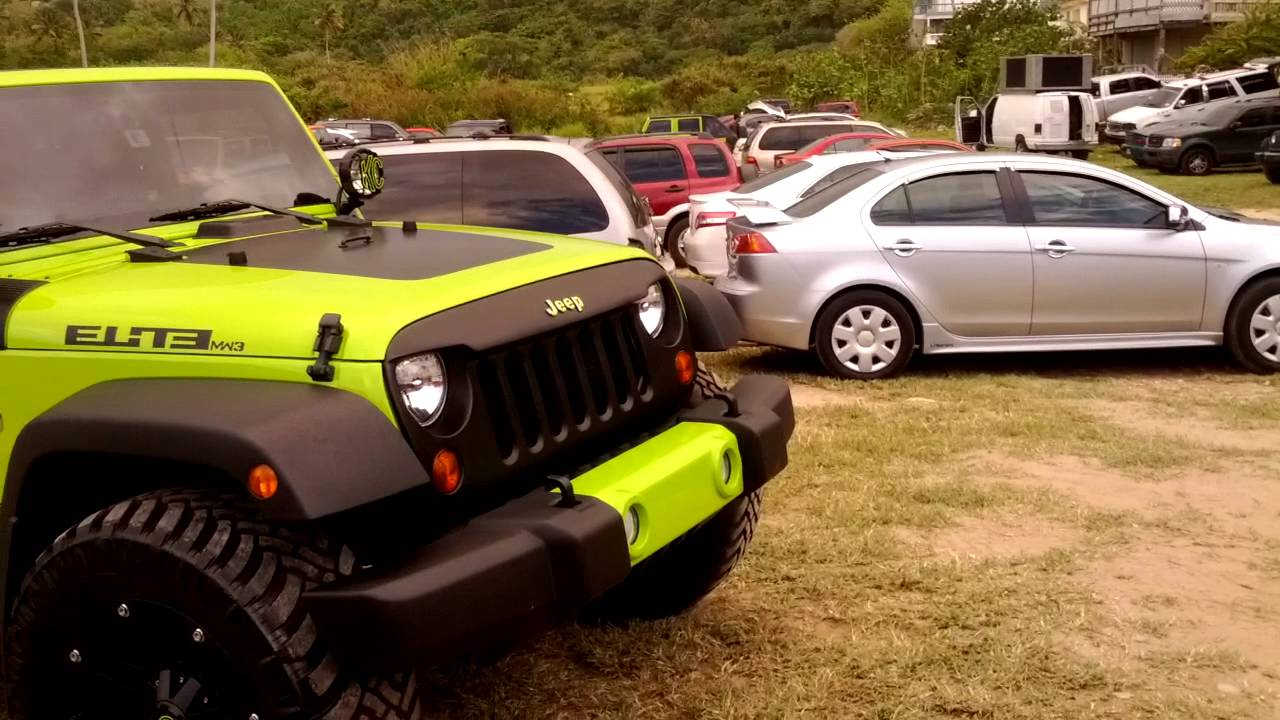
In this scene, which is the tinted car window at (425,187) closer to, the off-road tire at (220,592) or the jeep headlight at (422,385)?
the jeep headlight at (422,385)

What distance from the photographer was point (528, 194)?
791 centimetres

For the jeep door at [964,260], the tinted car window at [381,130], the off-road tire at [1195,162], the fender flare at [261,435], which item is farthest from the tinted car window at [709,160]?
the tinted car window at [381,130]

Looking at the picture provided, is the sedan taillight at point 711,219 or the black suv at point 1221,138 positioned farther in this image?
the black suv at point 1221,138

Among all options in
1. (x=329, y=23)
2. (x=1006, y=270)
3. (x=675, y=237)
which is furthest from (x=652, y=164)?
(x=329, y=23)

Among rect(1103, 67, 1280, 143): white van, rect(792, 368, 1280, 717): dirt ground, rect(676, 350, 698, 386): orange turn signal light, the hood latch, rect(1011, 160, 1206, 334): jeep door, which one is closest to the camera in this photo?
the hood latch

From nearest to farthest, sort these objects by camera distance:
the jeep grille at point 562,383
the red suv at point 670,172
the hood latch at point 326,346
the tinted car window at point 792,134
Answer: the hood latch at point 326,346, the jeep grille at point 562,383, the red suv at point 670,172, the tinted car window at point 792,134

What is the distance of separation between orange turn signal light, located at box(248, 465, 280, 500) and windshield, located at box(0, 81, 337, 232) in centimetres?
152

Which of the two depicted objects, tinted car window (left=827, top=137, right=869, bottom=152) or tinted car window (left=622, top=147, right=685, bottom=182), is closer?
tinted car window (left=622, top=147, right=685, bottom=182)

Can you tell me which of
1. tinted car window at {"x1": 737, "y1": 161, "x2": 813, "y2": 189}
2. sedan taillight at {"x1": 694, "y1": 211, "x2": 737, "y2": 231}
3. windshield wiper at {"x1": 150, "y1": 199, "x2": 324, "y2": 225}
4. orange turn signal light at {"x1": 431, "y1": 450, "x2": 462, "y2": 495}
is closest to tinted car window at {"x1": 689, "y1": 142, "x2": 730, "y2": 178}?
tinted car window at {"x1": 737, "y1": 161, "x2": 813, "y2": 189}

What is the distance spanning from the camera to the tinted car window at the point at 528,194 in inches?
307

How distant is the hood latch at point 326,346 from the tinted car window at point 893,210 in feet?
20.9

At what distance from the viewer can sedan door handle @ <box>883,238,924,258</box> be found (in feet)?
28.4

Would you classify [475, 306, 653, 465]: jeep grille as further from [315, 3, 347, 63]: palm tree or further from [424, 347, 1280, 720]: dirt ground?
[315, 3, 347, 63]: palm tree

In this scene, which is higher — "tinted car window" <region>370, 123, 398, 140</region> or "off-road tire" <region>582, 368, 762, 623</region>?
"tinted car window" <region>370, 123, 398, 140</region>
